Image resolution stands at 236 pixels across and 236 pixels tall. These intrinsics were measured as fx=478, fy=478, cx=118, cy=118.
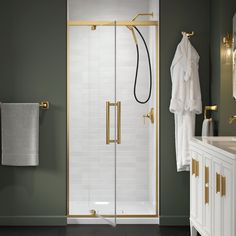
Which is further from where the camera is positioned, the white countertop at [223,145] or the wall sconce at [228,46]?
the wall sconce at [228,46]

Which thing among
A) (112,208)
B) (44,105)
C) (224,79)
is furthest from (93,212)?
(224,79)

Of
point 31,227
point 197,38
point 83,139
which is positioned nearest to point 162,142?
point 83,139

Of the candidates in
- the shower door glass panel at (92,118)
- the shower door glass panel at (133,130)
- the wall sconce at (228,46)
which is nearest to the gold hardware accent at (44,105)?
the shower door glass panel at (92,118)

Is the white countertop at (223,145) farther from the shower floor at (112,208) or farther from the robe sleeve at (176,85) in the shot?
the shower floor at (112,208)

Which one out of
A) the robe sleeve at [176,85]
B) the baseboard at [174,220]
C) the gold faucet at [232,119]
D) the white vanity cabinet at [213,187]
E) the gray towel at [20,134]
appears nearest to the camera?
the white vanity cabinet at [213,187]

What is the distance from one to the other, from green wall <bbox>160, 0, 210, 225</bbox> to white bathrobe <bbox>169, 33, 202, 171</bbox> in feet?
0.47

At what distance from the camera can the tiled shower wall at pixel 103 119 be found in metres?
4.89

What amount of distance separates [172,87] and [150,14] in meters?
0.87

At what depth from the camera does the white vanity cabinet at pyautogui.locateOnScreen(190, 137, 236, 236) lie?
3.04 m

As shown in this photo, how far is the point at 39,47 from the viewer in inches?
193

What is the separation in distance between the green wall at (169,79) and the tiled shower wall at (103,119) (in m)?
0.13

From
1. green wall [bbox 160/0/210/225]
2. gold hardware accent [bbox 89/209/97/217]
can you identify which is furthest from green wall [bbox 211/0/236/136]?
gold hardware accent [bbox 89/209/97/217]

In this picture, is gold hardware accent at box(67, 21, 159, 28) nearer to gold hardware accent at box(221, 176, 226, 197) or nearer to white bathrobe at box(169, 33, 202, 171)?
white bathrobe at box(169, 33, 202, 171)

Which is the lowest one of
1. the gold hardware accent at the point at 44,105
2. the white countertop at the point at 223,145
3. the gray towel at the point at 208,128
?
the white countertop at the point at 223,145
